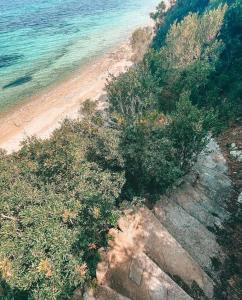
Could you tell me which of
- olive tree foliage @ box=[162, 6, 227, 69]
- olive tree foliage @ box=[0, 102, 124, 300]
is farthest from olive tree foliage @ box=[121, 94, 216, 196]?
olive tree foliage @ box=[162, 6, 227, 69]

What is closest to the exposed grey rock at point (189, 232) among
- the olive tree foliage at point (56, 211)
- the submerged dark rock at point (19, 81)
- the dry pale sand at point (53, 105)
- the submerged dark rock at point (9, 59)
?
the olive tree foliage at point (56, 211)

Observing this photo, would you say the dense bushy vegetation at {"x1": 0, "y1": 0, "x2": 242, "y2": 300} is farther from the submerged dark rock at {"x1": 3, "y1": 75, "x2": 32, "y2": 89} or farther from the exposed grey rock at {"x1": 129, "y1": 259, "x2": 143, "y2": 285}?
the submerged dark rock at {"x1": 3, "y1": 75, "x2": 32, "y2": 89}

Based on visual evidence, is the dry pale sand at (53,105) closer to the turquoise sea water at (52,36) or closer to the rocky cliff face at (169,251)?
the turquoise sea water at (52,36)

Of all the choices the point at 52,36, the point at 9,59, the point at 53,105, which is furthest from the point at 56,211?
the point at 52,36

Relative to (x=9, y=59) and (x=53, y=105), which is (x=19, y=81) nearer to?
(x=53, y=105)

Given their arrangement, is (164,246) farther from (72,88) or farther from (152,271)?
(72,88)

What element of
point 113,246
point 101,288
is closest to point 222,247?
point 113,246
